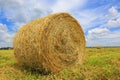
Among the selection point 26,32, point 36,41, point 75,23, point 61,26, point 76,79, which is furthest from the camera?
point 75,23

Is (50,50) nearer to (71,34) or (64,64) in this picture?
(64,64)

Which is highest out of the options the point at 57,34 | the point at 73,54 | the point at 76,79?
the point at 57,34

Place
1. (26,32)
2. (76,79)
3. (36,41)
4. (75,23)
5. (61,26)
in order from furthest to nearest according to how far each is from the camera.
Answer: (75,23) → (61,26) → (26,32) → (36,41) → (76,79)

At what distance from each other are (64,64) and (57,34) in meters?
1.31

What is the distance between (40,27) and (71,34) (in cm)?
220

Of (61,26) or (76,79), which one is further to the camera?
(61,26)

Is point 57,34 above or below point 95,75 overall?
above

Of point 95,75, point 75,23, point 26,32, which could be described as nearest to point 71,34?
point 75,23

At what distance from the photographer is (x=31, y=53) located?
31.0ft

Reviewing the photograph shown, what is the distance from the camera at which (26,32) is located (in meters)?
9.95

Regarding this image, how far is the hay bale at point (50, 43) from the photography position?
9336mm

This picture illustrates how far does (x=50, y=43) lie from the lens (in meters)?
9.77

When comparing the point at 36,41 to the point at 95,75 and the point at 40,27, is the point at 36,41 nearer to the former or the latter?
the point at 40,27

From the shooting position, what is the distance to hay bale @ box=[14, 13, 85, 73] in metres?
9.34
